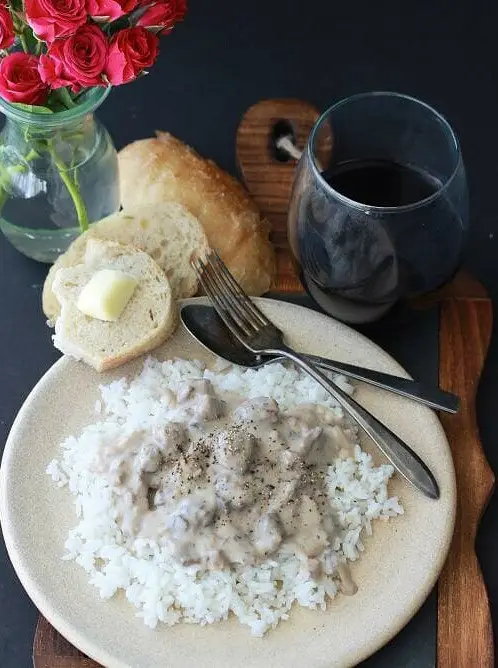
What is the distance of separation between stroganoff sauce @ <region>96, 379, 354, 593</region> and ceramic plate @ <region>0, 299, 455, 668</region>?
100 millimetres

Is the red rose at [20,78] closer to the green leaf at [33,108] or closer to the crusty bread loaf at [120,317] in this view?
the green leaf at [33,108]

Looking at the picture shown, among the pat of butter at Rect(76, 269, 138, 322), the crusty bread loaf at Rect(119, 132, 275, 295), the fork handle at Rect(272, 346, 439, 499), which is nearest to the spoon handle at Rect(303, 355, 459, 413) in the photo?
the fork handle at Rect(272, 346, 439, 499)

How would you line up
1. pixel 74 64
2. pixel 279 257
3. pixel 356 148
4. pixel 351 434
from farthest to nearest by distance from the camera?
pixel 279 257, pixel 356 148, pixel 351 434, pixel 74 64

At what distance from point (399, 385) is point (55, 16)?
3.80 ft

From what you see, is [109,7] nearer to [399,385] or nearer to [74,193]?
[74,193]

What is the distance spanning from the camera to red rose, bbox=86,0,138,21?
2.14 meters

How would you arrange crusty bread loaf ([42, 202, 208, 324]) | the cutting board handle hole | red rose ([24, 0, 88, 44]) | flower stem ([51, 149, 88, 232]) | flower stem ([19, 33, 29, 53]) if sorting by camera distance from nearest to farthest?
red rose ([24, 0, 88, 44]), flower stem ([19, 33, 29, 53]), flower stem ([51, 149, 88, 232]), crusty bread loaf ([42, 202, 208, 324]), the cutting board handle hole

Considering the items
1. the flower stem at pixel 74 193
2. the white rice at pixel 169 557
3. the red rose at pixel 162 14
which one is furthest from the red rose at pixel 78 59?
the white rice at pixel 169 557

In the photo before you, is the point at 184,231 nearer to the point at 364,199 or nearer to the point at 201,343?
the point at 201,343

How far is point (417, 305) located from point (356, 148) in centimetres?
44

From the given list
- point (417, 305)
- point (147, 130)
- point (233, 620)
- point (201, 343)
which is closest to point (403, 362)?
point (417, 305)

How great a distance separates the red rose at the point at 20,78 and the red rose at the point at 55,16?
0.14m

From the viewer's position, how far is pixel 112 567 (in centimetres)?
223

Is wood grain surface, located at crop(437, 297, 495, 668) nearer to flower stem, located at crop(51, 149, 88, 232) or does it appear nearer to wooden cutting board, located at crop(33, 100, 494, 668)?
wooden cutting board, located at crop(33, 100, 494, 668)
